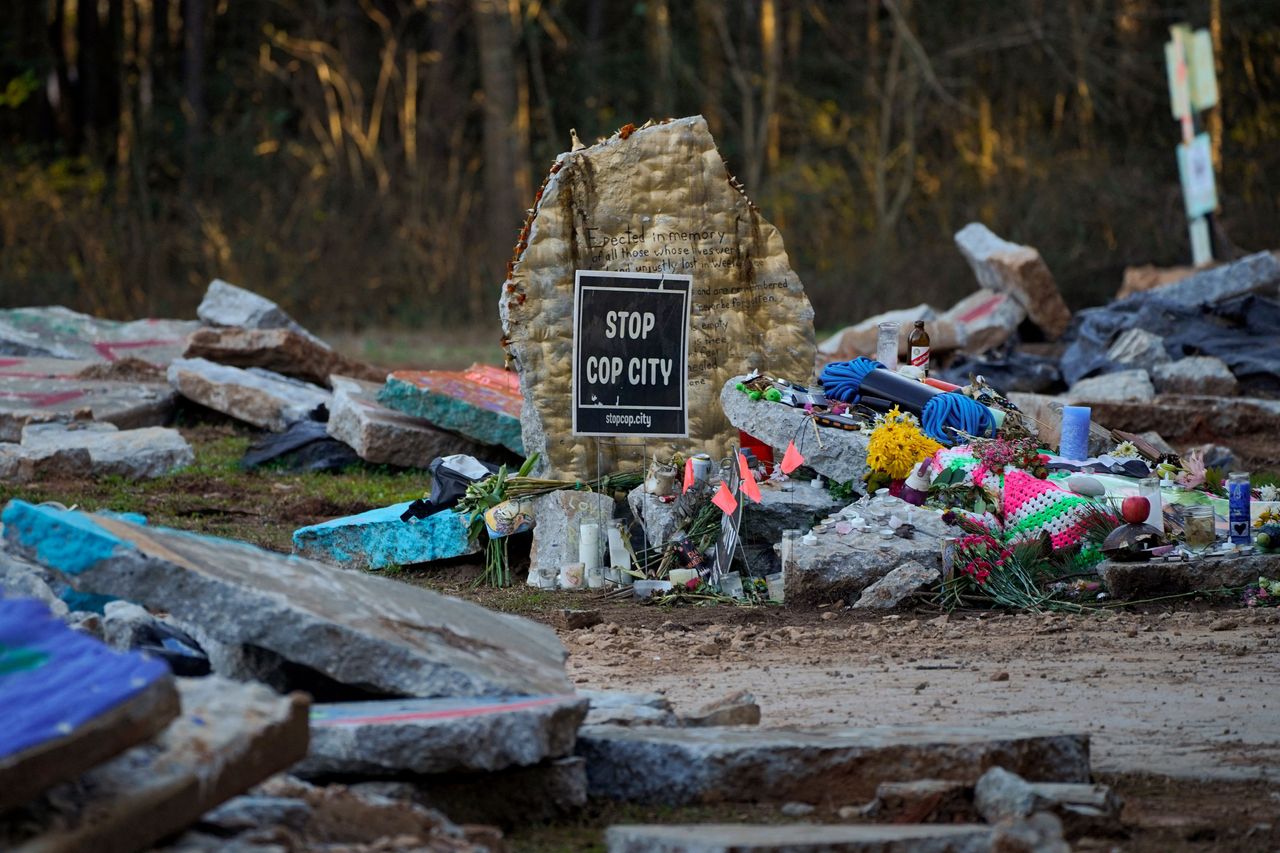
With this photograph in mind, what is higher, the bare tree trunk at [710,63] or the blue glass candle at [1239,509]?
the bare tree trunk at [710,63]

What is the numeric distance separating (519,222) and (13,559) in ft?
60.9

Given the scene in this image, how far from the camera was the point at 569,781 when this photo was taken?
409 cm

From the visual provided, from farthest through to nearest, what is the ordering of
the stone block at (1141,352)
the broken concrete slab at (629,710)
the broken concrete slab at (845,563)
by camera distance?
the stone block at (1141,352)
the broken concrete slab at (845,563)
the broken concrete slab at (629,710)

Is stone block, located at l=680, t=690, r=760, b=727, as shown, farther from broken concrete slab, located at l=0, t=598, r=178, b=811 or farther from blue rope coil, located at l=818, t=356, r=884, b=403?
blue rope coil, located at l=818, t=356, r=884, b=403

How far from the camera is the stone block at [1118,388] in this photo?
12602 millimetres

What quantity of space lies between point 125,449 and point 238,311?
5032mm

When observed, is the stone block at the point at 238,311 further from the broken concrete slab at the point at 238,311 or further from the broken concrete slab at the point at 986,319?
the broken concrete slab at the point at 986,319

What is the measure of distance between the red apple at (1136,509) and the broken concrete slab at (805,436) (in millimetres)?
1268

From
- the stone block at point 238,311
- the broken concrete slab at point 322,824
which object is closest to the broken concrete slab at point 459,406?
the stone block at point 238,311

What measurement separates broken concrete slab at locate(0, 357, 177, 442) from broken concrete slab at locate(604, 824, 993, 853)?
9.31 meters

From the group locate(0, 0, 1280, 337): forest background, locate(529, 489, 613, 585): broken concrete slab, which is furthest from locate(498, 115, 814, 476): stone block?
locate(0, 0, 1280, 337): forest background

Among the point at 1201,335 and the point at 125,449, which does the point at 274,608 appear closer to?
the point at 125,449

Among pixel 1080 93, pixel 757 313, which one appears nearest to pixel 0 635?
pixel 757 313

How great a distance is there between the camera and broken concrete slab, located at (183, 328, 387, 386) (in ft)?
44.7
